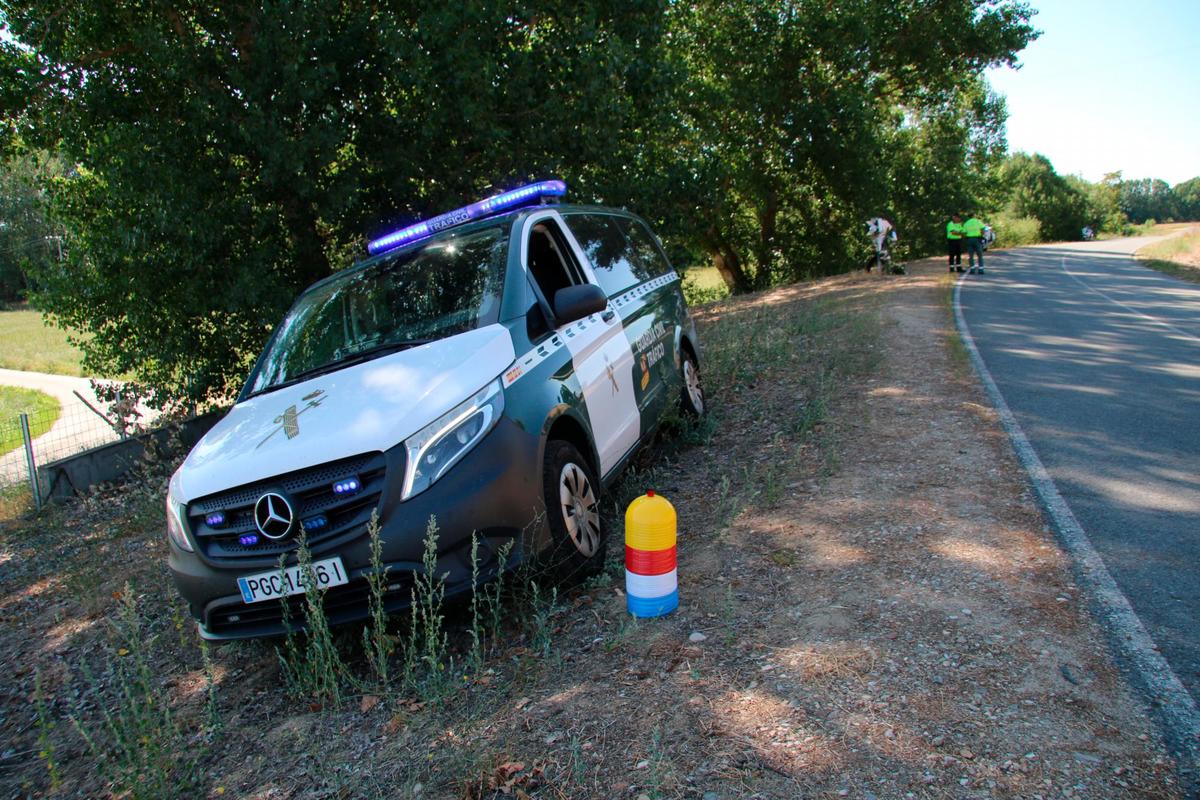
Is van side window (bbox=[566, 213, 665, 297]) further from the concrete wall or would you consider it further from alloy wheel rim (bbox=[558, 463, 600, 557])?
the concrete wall

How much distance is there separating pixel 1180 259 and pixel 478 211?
31.1 metres

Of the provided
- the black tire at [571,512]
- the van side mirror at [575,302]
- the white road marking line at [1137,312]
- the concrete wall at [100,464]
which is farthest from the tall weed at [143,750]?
the white road marking line at [1137,312]

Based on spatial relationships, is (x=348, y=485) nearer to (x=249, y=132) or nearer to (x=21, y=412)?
(x=249, y=132)

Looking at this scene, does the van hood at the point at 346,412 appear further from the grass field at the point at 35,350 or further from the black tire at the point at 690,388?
the grass field at the point at 35,350

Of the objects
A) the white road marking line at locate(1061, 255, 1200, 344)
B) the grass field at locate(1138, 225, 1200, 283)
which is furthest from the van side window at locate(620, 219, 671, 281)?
the grass field at locate(1138, 225, 1200, 283)

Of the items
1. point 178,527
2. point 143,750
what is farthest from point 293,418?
point 143,750

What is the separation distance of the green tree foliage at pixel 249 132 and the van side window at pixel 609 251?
16.6 ft

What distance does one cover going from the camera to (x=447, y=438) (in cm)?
382

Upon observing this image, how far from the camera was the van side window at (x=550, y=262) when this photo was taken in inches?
203

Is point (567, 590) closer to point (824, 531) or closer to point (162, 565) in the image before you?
point (824, 531)

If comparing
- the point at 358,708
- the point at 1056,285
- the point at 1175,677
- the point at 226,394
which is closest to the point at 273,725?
the point at 358,708

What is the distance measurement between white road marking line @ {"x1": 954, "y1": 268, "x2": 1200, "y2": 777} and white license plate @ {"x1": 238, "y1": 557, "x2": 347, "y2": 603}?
10.6ft

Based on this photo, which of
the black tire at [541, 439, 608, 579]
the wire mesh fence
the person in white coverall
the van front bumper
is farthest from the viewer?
the person in white coverall

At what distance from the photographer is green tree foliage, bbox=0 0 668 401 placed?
9.91m
